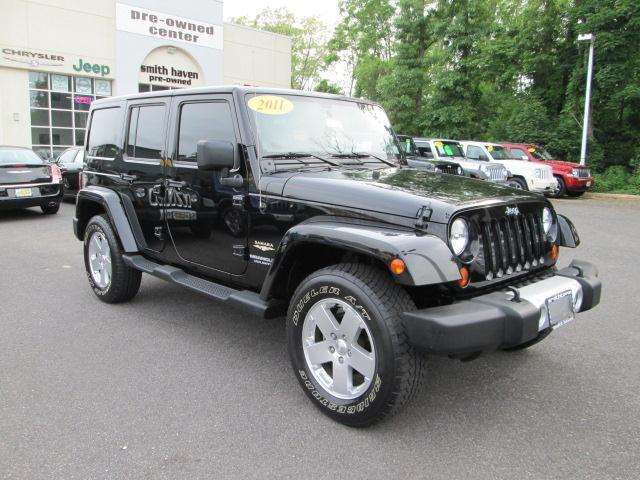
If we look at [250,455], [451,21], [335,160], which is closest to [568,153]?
[451,21]

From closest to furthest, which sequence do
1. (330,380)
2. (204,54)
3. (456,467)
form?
(456,467) → (330,380) → (204,54)

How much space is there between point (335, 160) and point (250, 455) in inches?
83.5

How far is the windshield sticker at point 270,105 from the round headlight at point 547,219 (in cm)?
196

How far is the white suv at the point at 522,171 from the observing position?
53.1 feet

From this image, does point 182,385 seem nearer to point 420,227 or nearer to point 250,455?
point 250,455

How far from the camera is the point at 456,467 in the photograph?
2.68 m

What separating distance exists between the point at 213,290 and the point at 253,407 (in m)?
1.04

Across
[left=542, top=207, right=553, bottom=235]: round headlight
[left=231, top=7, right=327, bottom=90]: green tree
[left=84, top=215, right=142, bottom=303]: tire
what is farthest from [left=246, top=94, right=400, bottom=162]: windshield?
[left=231, top=7, right=327, bottom=90]: green tree

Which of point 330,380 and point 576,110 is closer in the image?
point 330,380

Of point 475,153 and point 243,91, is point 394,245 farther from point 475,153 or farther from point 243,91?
point 475,153

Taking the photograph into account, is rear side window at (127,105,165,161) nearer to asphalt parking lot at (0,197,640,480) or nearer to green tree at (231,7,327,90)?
asphalt parking lot at (0,197,640,480)

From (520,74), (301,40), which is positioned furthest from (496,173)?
(301,40)

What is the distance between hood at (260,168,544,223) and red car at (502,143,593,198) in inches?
581

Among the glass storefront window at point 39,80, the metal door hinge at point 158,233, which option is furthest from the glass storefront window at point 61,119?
the metal door hinge at point 158,233
